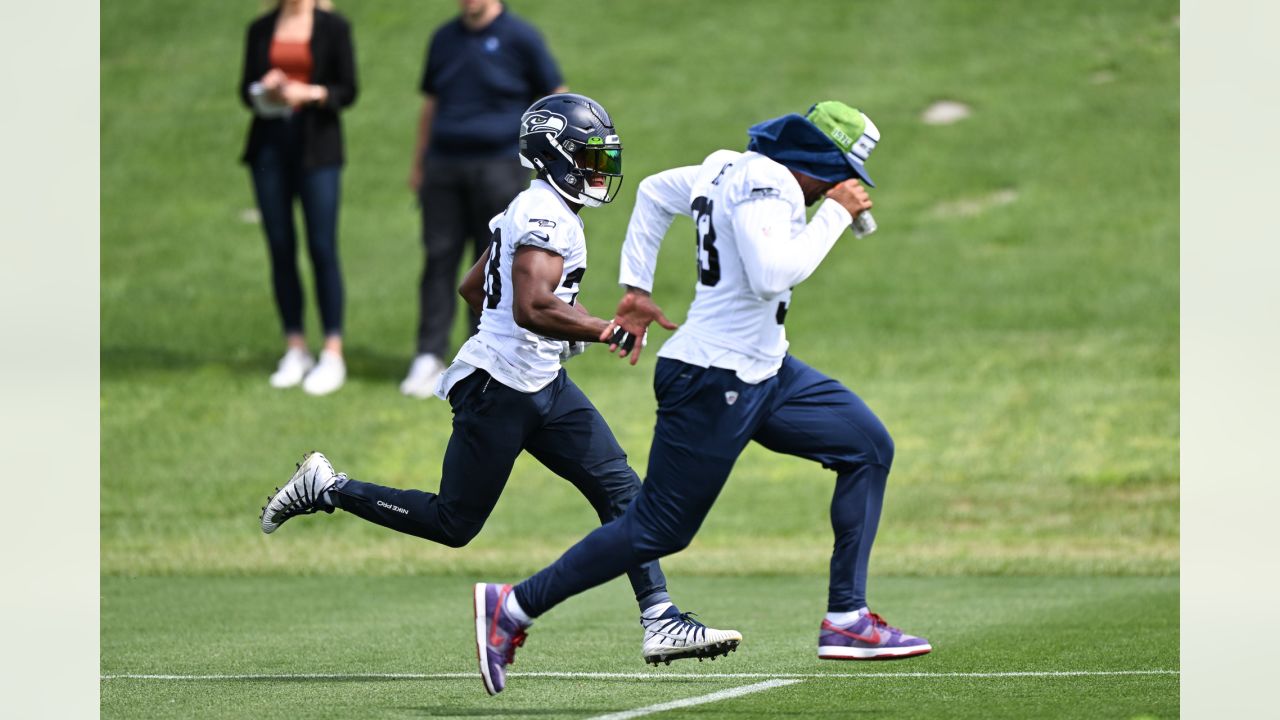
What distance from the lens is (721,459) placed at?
6426 mm

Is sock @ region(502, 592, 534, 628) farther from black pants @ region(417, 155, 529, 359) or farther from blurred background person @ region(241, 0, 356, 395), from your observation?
blurred background person @ region(241, 0, 356, 395)

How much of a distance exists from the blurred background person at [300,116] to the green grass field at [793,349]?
1.78 m

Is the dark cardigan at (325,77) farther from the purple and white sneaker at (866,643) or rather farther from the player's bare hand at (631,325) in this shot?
the purple and white sneaker at (866,643)

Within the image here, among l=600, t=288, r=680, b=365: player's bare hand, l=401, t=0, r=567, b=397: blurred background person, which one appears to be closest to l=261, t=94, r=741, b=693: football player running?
l=600, t=288, r=680, b=365: player's bare hand

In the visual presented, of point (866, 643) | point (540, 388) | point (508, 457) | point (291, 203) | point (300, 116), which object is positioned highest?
point (540, 388)

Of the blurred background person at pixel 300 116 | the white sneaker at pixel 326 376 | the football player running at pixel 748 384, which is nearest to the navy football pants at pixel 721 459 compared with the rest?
the football player running at pixel 748 384

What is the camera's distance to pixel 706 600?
432 inches

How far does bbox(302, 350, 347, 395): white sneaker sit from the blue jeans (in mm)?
612

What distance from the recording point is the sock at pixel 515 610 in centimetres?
666

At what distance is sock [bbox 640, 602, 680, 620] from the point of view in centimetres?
714

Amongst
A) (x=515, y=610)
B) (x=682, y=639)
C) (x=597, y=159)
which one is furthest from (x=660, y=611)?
(x=597, y=159)

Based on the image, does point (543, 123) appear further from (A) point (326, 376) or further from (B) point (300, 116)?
(A) point (326, 376)

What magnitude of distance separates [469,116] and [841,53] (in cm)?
1410

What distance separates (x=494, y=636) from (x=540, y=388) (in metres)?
1.02
